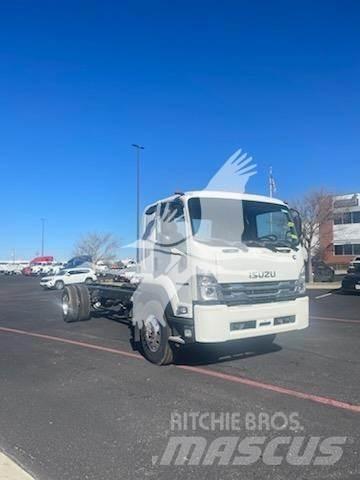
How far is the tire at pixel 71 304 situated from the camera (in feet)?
39.4

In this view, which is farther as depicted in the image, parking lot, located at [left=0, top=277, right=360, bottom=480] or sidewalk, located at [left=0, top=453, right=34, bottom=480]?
parking lot, located at [left=0, top=277, right=360, bottom=480]

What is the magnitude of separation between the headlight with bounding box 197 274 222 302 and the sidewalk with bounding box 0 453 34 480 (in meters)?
3.21

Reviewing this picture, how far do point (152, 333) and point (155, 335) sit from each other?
0.33 feet

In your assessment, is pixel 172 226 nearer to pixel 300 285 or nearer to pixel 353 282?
pixel 300 285

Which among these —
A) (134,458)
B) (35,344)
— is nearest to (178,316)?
(134,458)

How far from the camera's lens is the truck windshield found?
6.92m

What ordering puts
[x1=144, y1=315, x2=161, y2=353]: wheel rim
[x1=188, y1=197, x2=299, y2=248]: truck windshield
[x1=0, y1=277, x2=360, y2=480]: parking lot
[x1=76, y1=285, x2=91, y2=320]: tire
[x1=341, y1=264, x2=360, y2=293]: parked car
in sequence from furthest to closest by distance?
[x1=341, y1=264, x2=360, y2=293]: parked car → [x1=76, y1=285, x2=91, y2=320]: tire → [x1=144, y1=315, x2=161, y2=353]: wheel rim → [x1=188, y1=197, x2=299, y2=248]: truck windshield → [x1=0, y1=277, x2=360, y2=480]: parking lot

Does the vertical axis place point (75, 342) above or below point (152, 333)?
below

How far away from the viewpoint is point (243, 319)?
6555 mm

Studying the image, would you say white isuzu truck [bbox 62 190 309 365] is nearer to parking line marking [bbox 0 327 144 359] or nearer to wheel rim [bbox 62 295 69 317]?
parking line marking [bbox 0 327 144 359]

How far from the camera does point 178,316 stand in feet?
21.9

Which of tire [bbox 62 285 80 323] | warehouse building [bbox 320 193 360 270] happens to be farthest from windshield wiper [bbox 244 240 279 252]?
warehouse building [bbox 320 193 360 270]

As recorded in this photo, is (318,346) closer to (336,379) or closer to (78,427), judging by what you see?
(336,379)

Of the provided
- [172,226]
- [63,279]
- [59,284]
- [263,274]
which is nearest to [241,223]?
[263,274]
